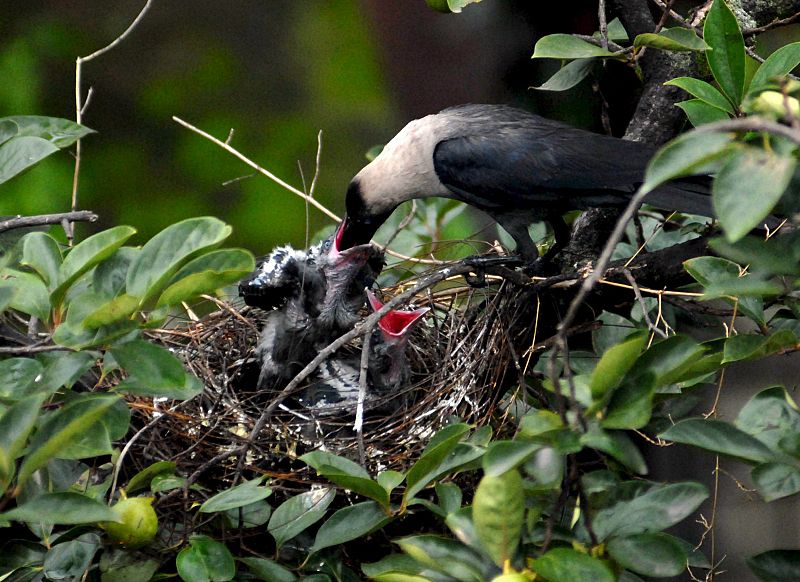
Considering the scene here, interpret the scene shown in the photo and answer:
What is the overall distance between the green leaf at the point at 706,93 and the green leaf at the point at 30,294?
0.96 m

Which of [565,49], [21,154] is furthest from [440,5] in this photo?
[21,154]

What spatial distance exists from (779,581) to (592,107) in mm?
2043

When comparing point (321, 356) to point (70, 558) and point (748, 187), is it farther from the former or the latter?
point (748, 187)

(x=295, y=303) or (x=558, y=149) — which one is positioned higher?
(x=558, y=149)

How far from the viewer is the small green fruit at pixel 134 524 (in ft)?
4.44

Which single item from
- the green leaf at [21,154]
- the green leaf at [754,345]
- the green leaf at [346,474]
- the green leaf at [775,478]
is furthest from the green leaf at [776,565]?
the green leaf at [21,154]

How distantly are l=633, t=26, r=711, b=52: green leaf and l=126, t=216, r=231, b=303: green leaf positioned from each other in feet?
3.08

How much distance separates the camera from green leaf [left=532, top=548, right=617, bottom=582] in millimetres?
1044

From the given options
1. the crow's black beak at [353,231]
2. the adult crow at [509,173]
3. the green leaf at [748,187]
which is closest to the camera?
the green leaf at [748,187]

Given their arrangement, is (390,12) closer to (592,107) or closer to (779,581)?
(592,107)

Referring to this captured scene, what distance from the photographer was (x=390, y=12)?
3.38m

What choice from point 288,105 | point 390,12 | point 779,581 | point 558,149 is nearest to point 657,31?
point 558,149

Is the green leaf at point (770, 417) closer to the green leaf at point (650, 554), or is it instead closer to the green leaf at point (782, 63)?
the green leaf at point (650, 554)

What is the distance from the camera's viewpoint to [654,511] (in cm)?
112
